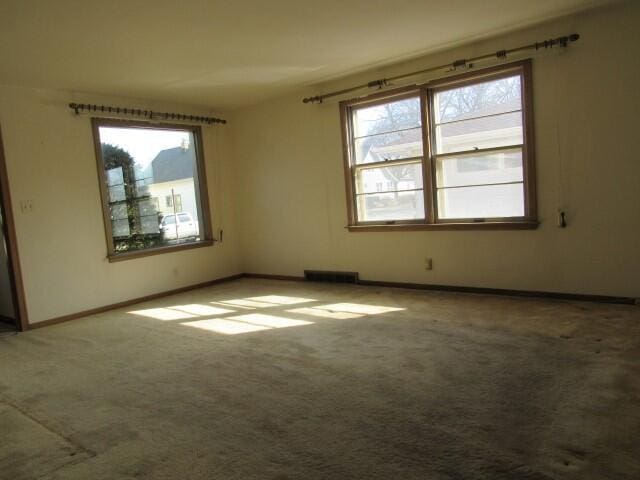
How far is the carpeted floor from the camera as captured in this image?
188 centimetres

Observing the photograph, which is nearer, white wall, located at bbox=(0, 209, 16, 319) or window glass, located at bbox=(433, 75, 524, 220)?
window glass, located at bbox=(433, 75, 524, 220)

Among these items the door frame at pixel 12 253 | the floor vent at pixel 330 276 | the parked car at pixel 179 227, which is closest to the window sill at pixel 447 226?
the floor vent at pixel 330 276

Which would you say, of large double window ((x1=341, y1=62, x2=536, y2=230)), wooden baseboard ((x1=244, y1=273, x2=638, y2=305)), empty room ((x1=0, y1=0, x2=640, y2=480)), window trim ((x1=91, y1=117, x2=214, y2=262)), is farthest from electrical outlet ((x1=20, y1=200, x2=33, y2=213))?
wooden baseboard ((x1=244, y1=273, x2=638, y2=305))

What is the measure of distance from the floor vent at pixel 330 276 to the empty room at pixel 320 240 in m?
0.03

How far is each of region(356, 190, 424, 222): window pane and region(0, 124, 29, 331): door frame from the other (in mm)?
3534

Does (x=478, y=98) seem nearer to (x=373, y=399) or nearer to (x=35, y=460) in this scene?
(x=373, y=399)

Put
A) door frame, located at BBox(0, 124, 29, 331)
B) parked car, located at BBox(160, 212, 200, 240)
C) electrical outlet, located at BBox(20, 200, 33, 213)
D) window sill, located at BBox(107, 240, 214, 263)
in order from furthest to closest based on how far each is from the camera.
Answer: parked car, located at BBox(160, 212, 200, 240)
window sill, located at BBox(107, 240, 214, 263)
electrical outlet, located at BBox(20, 200, 33, 213)
door frame, located at BBox(0, 124, 29, 331)

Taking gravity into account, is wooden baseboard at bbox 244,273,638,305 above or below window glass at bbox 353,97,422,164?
below

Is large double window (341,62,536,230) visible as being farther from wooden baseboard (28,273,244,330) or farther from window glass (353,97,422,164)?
wooden baseboard (28,273,244,330)

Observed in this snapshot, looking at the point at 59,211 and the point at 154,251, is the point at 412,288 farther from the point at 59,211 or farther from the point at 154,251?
the point at 59,211

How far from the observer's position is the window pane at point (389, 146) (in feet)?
16.0

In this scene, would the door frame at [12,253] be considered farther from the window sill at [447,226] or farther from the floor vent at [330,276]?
the window sill at [447,226]

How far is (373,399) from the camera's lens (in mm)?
Result: 2420

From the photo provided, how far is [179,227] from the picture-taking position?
599 centimetres
